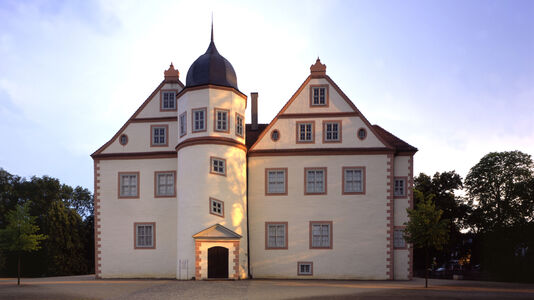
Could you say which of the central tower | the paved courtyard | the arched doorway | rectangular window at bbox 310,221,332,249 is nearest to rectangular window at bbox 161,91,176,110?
the central tower

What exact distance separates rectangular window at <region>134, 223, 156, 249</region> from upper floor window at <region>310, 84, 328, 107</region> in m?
12.2

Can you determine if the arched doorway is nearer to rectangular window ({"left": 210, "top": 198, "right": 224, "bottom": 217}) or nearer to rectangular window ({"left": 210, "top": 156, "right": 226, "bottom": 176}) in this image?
rectangular window ({"left": 210, "top": 198, "right": 224, "bottom": 217})

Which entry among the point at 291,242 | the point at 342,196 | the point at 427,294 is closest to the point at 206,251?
the point at 291,242

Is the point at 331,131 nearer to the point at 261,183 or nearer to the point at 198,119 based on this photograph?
the point at 261,183

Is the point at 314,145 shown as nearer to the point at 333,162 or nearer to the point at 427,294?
the point at 333,162

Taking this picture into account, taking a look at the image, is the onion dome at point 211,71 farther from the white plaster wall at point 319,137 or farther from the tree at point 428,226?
the tree at point 428,226

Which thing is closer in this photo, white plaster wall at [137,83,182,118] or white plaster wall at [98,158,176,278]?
white plaster wall at [98,158,176,278]

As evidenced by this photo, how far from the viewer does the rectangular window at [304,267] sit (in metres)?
32.5

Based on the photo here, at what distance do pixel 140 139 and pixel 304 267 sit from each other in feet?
41.9

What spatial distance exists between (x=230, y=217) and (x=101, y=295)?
1056 centimetres

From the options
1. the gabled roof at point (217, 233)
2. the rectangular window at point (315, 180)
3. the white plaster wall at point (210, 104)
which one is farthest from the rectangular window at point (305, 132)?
the gabled roof at point (217, 233)

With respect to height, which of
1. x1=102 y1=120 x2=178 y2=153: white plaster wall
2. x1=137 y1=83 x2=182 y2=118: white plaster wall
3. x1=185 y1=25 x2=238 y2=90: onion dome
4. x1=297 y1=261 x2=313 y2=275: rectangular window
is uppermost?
x1=185 y1=25 x2=238 y2=90: onion dome

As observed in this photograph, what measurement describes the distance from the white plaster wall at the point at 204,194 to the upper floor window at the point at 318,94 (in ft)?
18.7

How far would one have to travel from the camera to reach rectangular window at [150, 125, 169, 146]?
3412 cm
